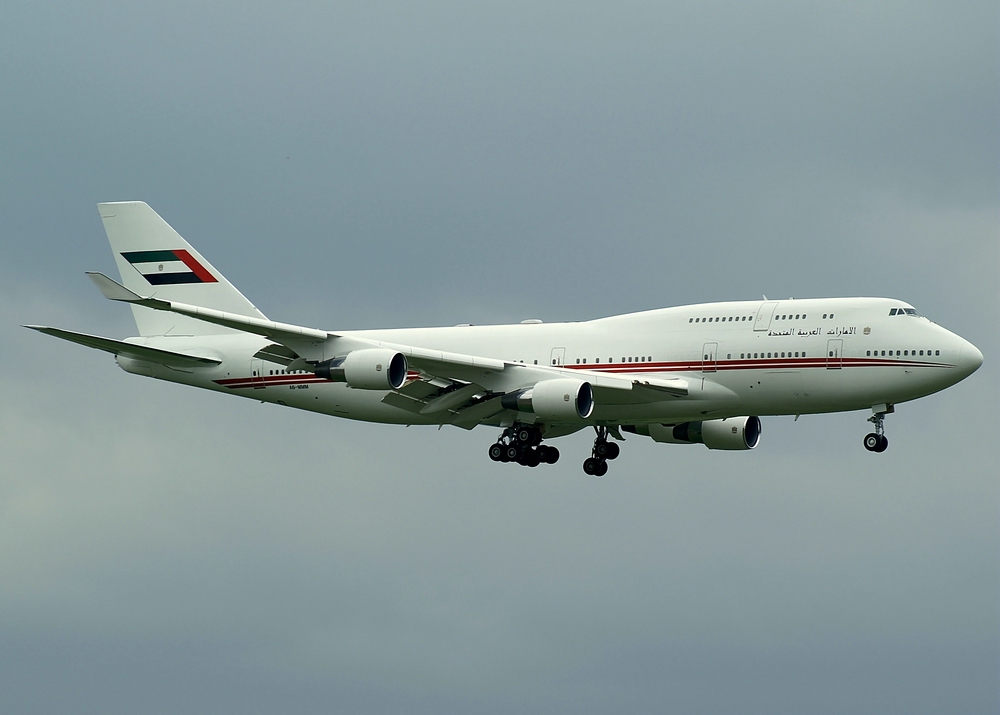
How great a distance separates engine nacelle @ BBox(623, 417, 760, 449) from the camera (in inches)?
2502

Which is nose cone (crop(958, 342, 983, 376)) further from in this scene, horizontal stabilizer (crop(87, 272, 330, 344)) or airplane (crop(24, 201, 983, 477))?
horizontal stabilizer (crop(87, 272, 330, 344))

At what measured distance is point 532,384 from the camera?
57875 millimetres

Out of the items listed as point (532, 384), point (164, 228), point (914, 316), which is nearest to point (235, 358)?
point (164, 228)

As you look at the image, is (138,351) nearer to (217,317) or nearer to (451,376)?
(217,317)

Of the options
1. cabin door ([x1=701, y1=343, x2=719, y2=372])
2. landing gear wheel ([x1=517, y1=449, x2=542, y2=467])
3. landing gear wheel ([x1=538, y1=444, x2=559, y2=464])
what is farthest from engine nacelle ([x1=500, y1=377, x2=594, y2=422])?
landing gear wheel ([x1=538, y1=444, x2=559, y2=464])

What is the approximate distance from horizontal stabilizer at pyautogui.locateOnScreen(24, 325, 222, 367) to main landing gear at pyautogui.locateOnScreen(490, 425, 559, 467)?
1354 cm

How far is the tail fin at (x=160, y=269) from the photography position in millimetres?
67562

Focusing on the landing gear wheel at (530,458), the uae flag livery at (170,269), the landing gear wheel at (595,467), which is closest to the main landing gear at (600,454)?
the landing gear wheel at (595,467)

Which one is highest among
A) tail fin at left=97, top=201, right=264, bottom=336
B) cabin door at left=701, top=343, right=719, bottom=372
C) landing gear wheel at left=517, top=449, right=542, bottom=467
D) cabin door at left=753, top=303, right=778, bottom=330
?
tail fin at left=97, top=201, right=264, bottom=336

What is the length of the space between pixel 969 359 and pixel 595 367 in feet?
47.3

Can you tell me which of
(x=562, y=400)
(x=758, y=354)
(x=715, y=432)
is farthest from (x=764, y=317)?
(x=715, y=432)

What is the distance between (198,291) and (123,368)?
17.5ft

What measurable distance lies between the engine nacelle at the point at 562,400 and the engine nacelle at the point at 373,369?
5.20m

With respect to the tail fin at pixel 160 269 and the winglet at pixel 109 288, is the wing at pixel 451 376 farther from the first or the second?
the tail fin at pixel 160 269
